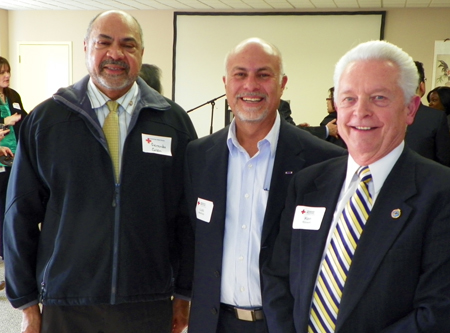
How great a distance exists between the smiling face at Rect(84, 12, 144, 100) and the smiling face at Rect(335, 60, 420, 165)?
984 mm

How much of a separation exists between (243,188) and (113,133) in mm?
590

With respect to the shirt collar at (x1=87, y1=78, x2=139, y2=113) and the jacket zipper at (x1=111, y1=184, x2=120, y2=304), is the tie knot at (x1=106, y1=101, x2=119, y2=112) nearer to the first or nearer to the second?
the shirt collar at (x1=87, y1=78, x2=139, y2=113)

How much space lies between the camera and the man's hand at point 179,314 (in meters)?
2.20

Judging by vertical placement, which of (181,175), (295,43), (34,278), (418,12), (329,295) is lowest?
(34,278)

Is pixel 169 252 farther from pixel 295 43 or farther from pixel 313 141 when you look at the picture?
pixel 295 43

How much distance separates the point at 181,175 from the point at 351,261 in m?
0.96

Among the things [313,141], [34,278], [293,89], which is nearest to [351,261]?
[313,141]

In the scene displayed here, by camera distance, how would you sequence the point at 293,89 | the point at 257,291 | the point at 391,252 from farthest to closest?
the point at 293,89, the point at 257,291, the point at 391,252

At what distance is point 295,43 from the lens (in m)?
8.91

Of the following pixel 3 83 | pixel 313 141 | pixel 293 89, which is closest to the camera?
pixel 313 141

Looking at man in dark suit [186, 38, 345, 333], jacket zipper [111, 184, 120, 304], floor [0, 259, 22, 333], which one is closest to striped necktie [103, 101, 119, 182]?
jacket zipper [111, 184, 120, 304]

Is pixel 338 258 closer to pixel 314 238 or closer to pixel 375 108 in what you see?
pixel 314 238

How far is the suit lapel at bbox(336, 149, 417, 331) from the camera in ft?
4.18

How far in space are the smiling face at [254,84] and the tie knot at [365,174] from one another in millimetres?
609
